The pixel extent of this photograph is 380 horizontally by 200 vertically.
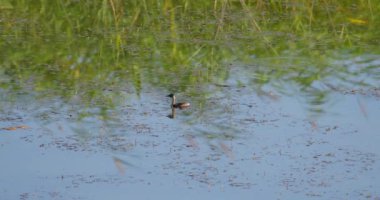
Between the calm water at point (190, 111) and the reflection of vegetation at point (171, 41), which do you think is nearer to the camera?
the calm water at point (190, 111)

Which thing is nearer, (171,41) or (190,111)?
(190,111)

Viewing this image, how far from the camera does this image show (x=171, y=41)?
610cm

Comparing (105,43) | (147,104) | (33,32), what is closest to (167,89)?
(147,104)

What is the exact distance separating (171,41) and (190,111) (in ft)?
3.51

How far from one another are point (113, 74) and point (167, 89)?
0.39 metres

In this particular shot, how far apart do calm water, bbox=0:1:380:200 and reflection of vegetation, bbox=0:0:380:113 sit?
13 millimetres

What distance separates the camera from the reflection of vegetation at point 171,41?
18.3ft

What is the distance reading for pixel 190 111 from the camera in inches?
202

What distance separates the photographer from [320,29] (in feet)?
21.1

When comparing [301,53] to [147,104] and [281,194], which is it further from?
[281,194]

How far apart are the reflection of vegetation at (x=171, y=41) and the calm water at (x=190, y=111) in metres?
0.01

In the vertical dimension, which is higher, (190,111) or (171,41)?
(171,41)

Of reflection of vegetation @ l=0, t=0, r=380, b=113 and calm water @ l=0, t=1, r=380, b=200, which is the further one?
reflection of vegetation @ l=0, t=0, r=380, b=113

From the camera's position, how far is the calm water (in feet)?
14.0
